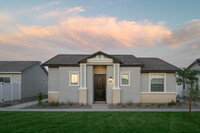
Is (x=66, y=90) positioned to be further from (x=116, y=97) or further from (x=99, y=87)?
(x=116, y=97)

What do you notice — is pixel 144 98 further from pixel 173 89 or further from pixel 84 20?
pixel 84 20

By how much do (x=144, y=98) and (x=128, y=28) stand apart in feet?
24.5

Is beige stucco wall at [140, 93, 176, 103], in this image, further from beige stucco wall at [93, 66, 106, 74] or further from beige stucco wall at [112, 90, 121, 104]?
beige stucco wall at [93, 66, 106, 74]

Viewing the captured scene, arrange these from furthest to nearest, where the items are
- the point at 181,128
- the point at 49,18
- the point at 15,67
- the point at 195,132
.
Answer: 1. the point at 15,67
2. the point at 49,18
3. the point at 181,128
4. the point at 195,132

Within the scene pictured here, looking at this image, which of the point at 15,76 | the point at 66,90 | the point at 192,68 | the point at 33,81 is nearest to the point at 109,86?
the point at 66,90

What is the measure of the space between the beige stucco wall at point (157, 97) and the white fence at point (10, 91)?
529 inches

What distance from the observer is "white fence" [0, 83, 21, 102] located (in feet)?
47.4

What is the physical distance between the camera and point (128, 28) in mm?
15844

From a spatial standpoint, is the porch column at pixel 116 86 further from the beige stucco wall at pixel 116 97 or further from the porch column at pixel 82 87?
the porch column at pixel 82 87

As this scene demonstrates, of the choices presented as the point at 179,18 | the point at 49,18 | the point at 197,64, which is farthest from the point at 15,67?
Result: the point at 197,64

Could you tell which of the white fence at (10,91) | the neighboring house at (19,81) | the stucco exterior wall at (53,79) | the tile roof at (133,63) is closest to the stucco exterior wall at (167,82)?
the tile roof at (133,63)

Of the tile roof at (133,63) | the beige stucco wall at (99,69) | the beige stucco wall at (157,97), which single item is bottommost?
the beige stucco wall at (157,97)

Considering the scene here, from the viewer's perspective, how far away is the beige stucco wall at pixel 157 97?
45.5ft

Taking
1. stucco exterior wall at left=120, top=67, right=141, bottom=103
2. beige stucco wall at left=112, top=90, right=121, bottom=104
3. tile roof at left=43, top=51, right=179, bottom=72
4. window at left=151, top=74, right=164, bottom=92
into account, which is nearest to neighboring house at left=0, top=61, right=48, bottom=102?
tile roof at left=43, top=51, right=179, bottom=72
